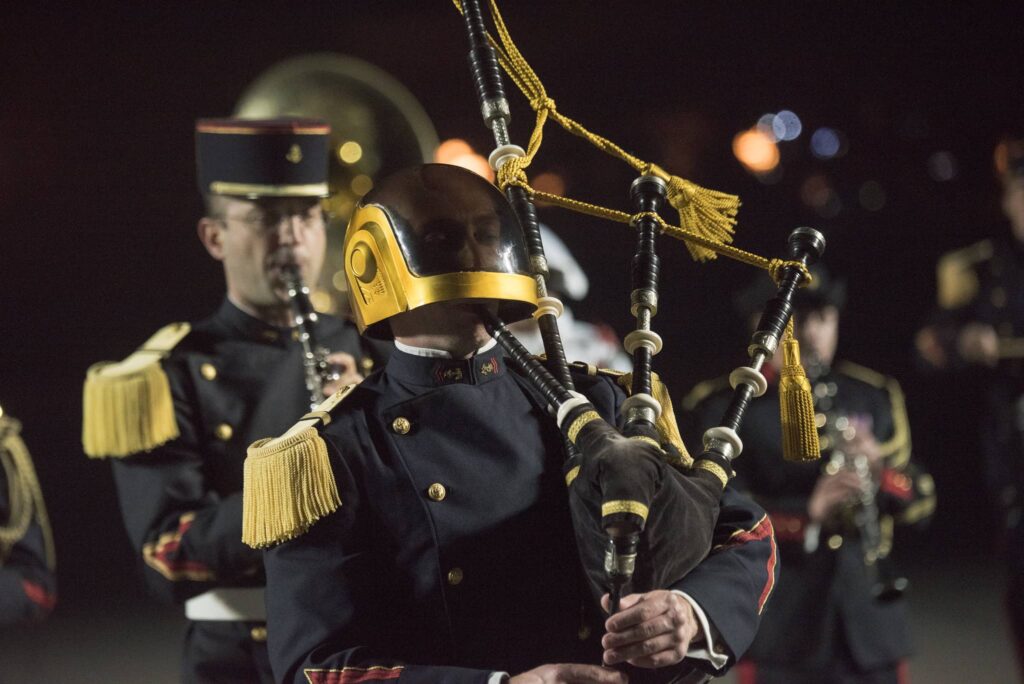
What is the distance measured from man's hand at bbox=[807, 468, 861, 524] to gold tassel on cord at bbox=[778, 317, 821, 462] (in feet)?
6.68

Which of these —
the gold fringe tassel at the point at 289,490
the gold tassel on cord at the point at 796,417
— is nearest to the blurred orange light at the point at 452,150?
the gold tassel on cord at the point at 796,417

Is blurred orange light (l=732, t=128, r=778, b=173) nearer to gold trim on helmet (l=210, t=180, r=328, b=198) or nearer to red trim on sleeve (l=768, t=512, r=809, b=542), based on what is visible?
red trim on sleeve (l=768, t=512, r=809, b=542)

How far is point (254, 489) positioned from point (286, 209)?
4.02 ft

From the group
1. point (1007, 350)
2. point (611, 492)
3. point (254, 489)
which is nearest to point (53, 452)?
point (1007, 350)

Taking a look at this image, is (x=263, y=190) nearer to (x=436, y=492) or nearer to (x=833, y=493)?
(x=436, y=492)

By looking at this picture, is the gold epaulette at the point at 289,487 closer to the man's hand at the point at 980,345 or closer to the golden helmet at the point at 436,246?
the golden helmet at the point at 436,246

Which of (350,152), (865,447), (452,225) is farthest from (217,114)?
(452,225)

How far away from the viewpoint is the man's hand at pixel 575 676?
1.50m

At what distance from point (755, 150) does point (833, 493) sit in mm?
4417

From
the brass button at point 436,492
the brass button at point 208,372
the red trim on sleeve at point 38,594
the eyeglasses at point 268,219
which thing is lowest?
the red trim on sleeve at point 38,594

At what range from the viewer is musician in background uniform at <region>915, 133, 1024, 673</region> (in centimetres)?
427

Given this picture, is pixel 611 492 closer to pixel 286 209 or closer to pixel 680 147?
pixel 286 209

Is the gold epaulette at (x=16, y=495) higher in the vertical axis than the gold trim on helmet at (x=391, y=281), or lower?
lower

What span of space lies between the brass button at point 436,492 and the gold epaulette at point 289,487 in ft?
0.38
